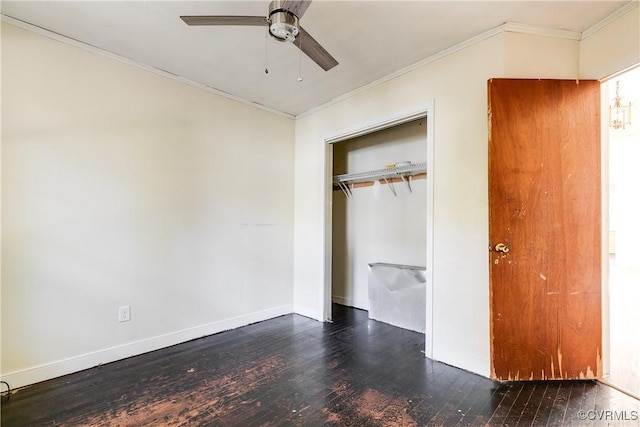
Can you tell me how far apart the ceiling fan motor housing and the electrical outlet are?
241cm

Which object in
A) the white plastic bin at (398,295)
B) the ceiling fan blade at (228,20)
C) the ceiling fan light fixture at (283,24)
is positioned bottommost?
the white plastic bin at (398,295)

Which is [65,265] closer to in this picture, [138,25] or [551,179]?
[138,25]

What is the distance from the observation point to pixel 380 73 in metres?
2.80

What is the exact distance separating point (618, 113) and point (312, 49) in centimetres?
368

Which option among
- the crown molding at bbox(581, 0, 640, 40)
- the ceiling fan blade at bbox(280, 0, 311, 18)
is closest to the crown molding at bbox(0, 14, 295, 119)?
the ceiling fan blade at bbox(280, 0, 311, 18)

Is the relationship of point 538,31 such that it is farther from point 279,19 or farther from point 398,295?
point 398,295

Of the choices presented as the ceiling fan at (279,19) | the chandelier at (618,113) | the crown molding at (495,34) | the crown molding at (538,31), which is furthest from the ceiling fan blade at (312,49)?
the chandelier at (618,113)

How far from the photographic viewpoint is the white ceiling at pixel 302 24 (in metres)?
1.92

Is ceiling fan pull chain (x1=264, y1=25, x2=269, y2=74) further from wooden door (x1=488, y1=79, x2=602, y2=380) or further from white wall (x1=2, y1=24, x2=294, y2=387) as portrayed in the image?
wooden door (x1=488, y1=79, x2=602, y2=380)

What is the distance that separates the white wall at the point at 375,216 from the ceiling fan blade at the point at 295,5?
2.28m

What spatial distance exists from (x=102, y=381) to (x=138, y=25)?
8.33 feet

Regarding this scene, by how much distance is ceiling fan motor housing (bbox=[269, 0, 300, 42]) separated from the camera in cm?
146

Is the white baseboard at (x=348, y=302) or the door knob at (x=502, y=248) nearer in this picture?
the door knob at (x=502, y=248)

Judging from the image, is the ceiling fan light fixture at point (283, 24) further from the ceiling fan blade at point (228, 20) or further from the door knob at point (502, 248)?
the door knob at point (502, 248)
